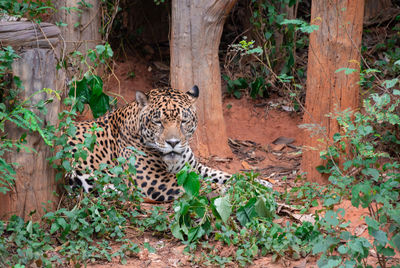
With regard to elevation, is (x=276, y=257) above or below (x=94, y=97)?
below

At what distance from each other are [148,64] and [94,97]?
4.97 meters

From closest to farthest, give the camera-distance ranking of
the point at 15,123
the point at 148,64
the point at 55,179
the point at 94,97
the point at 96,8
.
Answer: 1. the point at 15,123
2. the point at 55,179
3. the point at 94,97
4. the point at 96,8
5. the point at 148,64

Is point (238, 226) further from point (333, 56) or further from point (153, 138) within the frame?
point (333, 56)

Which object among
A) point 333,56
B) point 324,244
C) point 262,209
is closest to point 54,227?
point 262,209

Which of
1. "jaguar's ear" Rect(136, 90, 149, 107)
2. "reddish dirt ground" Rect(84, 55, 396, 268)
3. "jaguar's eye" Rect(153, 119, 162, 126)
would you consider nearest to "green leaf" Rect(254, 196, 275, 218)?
"reddish dirt ground" Rect(84, 55, 396, 268)

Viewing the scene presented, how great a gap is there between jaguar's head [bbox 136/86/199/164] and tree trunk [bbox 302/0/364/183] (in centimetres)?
159

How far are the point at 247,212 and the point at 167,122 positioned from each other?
Answer: 6.02 feet

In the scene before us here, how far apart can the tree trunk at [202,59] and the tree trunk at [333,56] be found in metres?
1.62

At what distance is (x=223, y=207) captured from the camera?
5.73 meters

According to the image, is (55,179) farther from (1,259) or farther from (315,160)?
(315,160)

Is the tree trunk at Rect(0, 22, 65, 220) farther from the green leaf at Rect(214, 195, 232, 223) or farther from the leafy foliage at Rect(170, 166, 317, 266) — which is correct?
the green leaf at Rect(214, 195, 232, 223)

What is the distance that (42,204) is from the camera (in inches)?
221

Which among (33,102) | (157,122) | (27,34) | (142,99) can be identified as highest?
(27,34)

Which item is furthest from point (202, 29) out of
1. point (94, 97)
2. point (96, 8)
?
point (94, 97)
